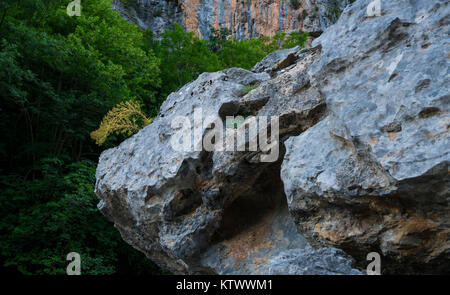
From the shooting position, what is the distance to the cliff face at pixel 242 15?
25203mm

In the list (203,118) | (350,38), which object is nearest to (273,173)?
(203,118)

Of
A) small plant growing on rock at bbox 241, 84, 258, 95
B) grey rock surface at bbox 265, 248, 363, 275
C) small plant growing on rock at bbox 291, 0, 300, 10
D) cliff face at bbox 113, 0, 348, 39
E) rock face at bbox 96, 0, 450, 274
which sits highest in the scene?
small plant growing on rock at bbox 291, 0, 300, 10

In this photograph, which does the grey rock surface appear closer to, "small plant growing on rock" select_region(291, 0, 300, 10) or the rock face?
the rock face

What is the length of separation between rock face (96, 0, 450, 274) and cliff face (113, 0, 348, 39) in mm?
20830

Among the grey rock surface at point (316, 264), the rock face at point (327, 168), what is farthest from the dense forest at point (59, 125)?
the grey rock surface at point (316, 264)

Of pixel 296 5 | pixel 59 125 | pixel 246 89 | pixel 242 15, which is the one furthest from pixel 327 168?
pixel 296 5

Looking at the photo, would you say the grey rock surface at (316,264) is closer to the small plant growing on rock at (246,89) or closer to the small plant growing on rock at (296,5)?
the small plant growing on rock at (246,89)

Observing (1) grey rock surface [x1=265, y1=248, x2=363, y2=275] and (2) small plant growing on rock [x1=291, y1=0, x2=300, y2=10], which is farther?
(2) small plant growing on rock [x1=291, y1=0, x2=300, y2=10]

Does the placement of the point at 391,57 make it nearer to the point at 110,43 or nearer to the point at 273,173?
the point at 273,173

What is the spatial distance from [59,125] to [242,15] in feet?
61.8

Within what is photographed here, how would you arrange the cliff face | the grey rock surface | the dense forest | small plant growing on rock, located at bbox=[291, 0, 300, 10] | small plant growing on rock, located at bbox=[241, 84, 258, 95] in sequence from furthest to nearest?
1. small plant growing on rock, located at bbox=[291, 0, 300, 10]
2. the cliff face
3. the dense forest
4. small plant growing on rock, located at bbox=[241, 84, 258, 95]
5. the grey rock surface

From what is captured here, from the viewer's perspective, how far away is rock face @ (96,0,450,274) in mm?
2857

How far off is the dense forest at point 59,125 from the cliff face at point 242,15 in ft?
39.7

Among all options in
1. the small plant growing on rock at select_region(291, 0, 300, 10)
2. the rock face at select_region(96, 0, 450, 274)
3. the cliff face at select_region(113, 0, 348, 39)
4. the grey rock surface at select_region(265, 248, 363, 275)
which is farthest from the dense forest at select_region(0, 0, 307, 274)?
the small plant growing on rock at select_region(291, 0, 300, 10)
